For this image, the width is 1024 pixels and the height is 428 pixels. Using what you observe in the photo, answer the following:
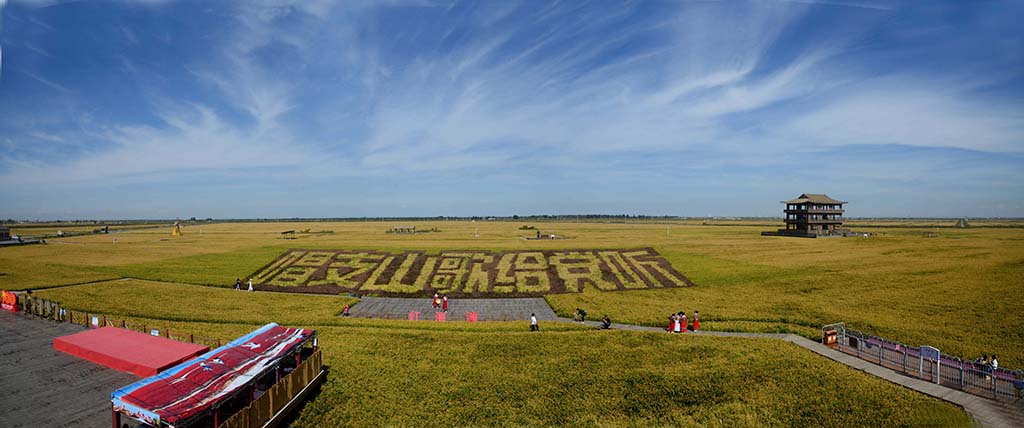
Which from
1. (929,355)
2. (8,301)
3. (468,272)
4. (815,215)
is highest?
(815,215)

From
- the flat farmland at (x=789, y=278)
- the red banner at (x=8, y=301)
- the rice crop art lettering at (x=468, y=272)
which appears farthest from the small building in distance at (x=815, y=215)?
the red banner at (x=8, y=301)

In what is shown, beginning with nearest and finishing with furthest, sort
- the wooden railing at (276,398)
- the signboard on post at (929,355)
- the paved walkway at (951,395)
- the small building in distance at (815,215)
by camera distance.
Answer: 1. the wooden railing at (276,398)
2. the paved walkway at (951,395)
3. the signboard on post at (929,355)
4. the small building in distance at (815,215)

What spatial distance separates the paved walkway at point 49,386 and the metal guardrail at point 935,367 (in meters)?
38.7

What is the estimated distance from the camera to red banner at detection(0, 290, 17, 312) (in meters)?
35.1

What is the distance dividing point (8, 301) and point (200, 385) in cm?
3993

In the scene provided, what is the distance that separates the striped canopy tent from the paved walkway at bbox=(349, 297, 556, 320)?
21.2 meters

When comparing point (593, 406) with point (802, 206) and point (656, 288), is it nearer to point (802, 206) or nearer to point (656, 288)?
point (656, 288)

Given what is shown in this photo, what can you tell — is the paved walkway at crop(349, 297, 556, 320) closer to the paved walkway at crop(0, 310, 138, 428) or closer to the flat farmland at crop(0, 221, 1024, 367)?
the flat farmland at crop(0, 221, 1024, 367)

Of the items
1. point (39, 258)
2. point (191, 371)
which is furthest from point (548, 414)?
point (39, 258)

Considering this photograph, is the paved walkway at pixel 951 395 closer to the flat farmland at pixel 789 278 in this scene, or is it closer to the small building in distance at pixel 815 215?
the flat farmland at pixel 789 278

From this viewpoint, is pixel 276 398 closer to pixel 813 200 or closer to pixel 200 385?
pixel 200 385

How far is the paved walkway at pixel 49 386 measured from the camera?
656 inches

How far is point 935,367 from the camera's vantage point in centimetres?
2308

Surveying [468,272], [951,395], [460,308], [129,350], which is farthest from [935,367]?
[129,350]
